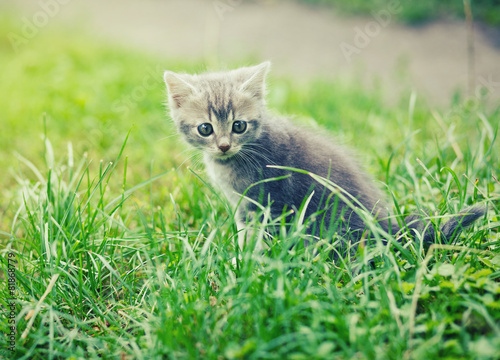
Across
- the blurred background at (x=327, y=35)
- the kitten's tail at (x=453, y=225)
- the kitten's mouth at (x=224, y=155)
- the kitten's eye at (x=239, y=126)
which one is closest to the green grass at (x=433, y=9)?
the blurred background at (x=327, y=35)

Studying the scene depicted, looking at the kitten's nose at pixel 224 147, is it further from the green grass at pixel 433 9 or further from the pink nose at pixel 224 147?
the green grass at pixel 433 9

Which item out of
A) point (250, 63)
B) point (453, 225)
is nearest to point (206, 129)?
point (453, 225)

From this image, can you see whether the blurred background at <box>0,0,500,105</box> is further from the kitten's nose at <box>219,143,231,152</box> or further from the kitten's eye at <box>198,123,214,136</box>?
the kitten's nose at <box>219,143,231,152</box>

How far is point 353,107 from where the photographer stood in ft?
15.4

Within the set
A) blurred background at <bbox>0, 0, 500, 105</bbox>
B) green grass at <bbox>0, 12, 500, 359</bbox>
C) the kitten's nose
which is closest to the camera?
green grass at <bbox>0, 12, 500, 359</bbox>

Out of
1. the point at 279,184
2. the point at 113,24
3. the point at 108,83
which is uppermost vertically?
the point at 113,24

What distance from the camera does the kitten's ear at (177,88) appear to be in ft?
8.32

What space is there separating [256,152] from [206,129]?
37 cm

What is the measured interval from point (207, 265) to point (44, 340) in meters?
0.82

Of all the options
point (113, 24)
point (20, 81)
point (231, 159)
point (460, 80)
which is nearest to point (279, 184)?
point (231, 159)

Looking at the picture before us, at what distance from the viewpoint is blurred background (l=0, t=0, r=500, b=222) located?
399 cm

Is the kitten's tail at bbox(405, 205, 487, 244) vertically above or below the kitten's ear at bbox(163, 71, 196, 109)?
below

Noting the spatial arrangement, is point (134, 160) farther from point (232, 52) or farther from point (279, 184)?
point (232, 52)

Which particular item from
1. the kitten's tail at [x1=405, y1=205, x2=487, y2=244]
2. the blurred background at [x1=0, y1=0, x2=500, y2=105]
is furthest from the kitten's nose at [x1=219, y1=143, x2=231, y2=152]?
the blurred background at [x1=0, y1=0, x2=500, y2=105]
